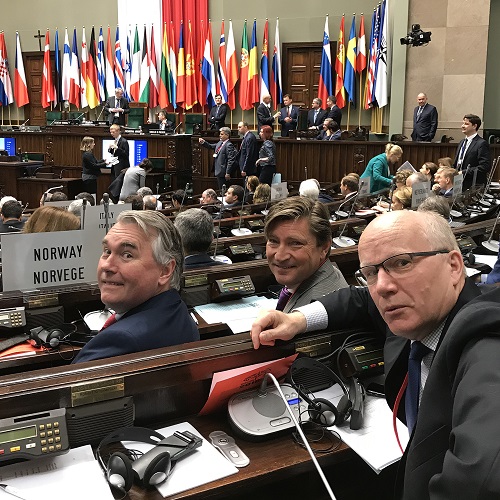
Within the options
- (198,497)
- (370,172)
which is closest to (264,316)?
(198,497)

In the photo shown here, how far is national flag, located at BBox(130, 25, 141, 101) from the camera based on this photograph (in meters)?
13.8

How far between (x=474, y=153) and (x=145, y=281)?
6814 mm

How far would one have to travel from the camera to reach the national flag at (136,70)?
13.8 metres

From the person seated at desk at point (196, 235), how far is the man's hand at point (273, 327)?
1489 mm

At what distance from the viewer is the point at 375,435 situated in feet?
5.47

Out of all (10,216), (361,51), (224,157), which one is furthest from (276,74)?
(10,216)

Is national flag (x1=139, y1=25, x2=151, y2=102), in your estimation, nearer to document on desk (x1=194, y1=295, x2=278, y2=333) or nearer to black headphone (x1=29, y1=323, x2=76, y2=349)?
document on desk (x1=194, y1=295, x2=278, y2=333)

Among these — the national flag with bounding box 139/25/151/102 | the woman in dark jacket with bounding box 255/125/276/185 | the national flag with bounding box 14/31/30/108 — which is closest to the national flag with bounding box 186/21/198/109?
the national flag with bounding box 139/25/151/102

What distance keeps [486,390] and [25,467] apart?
3.59ft

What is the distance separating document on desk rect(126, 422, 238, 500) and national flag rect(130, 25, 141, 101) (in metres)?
13.2

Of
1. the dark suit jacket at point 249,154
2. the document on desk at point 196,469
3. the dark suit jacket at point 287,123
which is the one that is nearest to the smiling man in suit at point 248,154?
the dark suit jacket at point 249,154

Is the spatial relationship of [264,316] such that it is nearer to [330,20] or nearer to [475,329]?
[475,329]

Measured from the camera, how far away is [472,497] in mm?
796

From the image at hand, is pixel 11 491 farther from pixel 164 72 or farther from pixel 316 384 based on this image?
pixel 164 72
